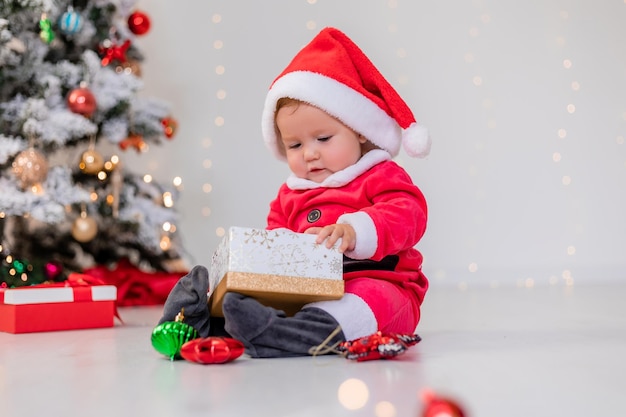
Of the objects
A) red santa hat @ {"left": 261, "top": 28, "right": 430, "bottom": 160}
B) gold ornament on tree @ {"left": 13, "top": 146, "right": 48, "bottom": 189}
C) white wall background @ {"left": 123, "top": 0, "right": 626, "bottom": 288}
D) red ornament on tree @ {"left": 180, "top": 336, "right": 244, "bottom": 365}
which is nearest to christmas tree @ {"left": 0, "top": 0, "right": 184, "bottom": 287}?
gold ornament on tree @ {"left": 13, "top": 146, "right": 48, "bottom": 189}

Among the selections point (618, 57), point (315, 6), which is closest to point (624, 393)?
point (315, 6)

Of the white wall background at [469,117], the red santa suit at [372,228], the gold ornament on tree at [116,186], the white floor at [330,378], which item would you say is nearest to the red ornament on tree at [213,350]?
the white floor at [330,378]

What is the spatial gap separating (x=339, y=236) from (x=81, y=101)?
4.51 feet

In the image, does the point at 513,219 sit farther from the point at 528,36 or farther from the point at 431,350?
the point at 431,350

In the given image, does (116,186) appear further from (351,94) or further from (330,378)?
(330,378)

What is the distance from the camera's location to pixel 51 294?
1770 mm

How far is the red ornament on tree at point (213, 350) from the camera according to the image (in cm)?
119

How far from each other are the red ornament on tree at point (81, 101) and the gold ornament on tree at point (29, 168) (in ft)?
0.62

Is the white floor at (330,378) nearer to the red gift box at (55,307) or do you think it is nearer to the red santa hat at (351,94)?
the red gift box at (55,307)

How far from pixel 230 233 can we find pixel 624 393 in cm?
62

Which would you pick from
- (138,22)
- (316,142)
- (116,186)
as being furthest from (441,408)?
(138,22)

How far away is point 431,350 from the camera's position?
1.37 m

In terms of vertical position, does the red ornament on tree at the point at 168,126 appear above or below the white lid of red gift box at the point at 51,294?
above

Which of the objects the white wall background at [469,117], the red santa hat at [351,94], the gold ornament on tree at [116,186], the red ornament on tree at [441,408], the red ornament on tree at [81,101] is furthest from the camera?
the white wall background at [469,117]
